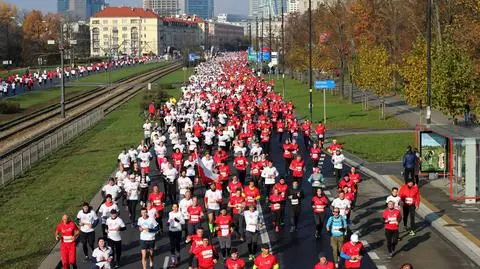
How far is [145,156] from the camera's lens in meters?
23.6

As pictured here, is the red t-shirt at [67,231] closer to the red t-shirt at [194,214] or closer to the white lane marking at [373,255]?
the red t-shirt at [194,214]

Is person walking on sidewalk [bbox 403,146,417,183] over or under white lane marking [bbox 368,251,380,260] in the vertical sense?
over

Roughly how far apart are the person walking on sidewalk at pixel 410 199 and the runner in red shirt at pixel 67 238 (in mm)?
7834

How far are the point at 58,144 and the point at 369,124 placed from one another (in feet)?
59.6

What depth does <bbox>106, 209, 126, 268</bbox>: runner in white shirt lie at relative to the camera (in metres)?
15.5

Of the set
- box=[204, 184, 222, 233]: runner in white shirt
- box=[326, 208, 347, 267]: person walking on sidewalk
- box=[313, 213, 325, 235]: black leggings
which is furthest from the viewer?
box=[313, 213, 325, 235]: black leggings

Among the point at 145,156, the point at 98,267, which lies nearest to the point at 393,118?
the point at 145,156

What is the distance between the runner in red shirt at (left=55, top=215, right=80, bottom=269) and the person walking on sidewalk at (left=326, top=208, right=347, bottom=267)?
5.06 meters

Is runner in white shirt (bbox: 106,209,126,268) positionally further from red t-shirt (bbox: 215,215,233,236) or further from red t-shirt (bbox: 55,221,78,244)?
red t-shirt (bbox: 215,215,233,236)

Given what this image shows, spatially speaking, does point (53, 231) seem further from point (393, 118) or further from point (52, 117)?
point (52, 117)

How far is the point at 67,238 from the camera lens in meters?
15.0

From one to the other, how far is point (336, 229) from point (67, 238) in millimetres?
5339

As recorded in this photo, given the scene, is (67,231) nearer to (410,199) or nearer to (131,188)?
(131,188)

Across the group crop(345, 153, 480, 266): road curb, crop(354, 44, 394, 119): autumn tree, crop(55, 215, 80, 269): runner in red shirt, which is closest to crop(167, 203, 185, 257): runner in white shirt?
crop(55, 215, 80, 269): runner in red shirt
